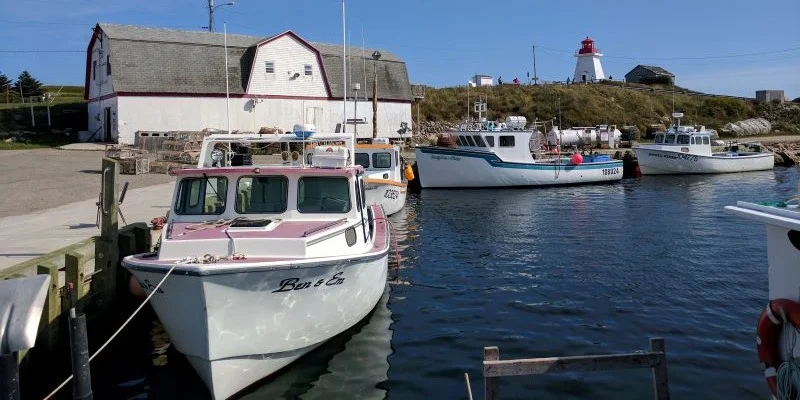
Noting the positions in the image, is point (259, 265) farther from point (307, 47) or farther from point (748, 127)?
point (748, 127)

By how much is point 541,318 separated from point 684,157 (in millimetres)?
33249

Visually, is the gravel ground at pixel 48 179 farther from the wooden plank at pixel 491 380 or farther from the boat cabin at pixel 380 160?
the wooden plank at pixel 491 380

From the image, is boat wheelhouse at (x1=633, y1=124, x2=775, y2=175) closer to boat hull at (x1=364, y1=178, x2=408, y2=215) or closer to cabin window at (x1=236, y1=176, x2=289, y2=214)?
boat hull at (x1=364, y1=178, x2=408, y2=215)

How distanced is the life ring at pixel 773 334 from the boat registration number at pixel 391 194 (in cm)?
1756

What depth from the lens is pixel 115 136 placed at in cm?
3838

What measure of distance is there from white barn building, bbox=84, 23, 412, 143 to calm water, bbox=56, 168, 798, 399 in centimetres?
2300

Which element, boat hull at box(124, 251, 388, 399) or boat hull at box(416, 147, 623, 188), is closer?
boat hull at box(124, 251, 388, 399)

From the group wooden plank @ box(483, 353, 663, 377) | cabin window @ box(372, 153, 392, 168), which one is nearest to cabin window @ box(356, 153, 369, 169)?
cabin window @ box(372, 153, 392, 168)

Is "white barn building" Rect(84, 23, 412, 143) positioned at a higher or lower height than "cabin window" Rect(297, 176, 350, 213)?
higher

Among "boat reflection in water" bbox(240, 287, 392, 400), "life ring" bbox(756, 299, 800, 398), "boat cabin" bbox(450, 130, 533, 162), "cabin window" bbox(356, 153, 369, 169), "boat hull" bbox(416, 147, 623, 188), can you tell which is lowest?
"boat reflection in water" bbox(240, 287, 392, 400)

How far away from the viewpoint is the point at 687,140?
135ft

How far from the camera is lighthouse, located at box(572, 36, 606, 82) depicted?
82250mm

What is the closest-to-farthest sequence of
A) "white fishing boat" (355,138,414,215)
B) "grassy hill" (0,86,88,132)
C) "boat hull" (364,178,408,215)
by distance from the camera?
"boat hull" (364,178,408,215) → "white fishing boat" (355,138,414,215) → "grassy hill" (0,86,88,132)

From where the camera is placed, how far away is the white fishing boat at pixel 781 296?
18.8 feet
